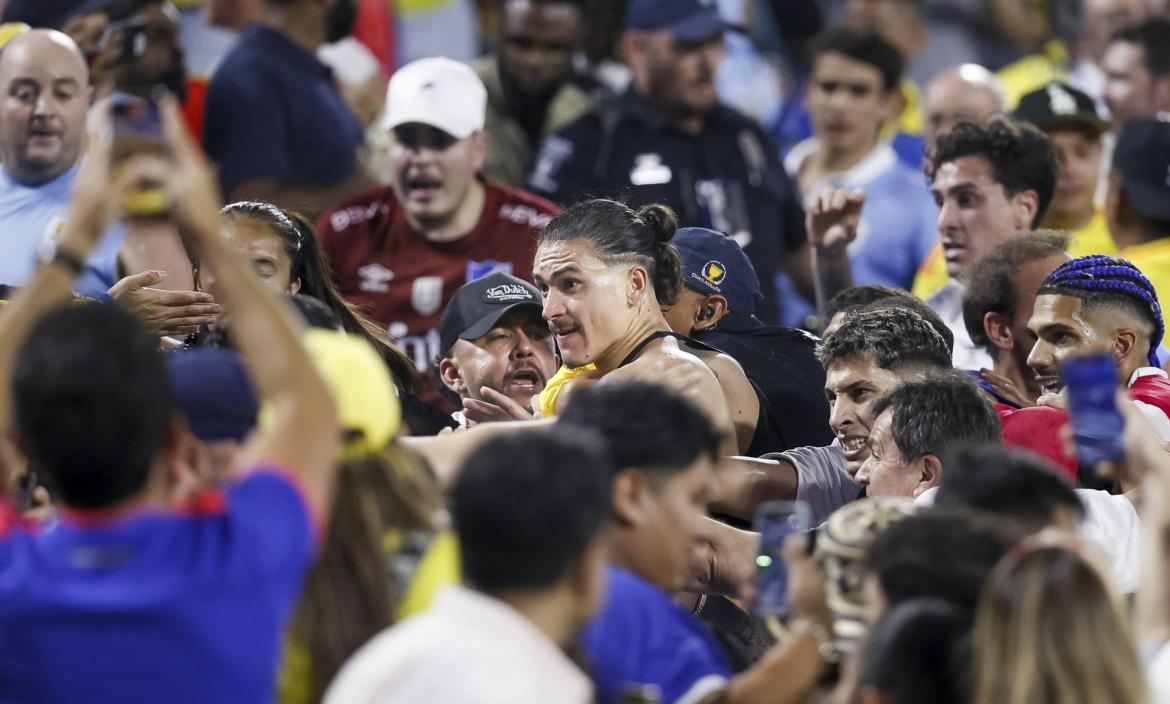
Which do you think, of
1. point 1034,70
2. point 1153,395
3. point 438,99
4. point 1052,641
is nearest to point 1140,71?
point 1034,70

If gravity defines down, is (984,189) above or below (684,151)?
above

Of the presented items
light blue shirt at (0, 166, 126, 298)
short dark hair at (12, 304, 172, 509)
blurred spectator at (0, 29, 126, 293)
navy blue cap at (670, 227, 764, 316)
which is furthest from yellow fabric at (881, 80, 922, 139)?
short dark hair at (12, 304, 172, 509)

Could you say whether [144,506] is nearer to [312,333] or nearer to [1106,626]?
[312,333]

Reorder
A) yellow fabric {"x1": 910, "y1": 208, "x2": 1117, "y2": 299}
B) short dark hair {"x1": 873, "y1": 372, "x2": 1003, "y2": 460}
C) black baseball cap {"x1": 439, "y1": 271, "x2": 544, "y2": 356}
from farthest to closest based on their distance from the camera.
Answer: yellow fabric {"x1": 910, "y1": 208, "x2": 1117, "y2": 299} < black baseball cap {"x1": 439, "y1": 271, "x2": 544, "y2": 356} < short dark hair {"x1": 873, "y1": 372, "x2": 1003, "y2": 460}

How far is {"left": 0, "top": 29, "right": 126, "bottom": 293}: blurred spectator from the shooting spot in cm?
675

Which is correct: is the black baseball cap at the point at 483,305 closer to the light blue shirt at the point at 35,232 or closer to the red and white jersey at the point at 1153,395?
the light blue shirt at the point at 35,232

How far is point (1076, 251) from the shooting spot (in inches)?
298

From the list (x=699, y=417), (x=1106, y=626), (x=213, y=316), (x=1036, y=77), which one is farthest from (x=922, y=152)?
(x=1106, y=626)

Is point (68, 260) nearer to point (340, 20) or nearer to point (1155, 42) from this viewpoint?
point (340, 20)

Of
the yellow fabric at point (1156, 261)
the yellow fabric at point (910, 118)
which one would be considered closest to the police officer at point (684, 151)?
the yellow fabric at point (1156, 261)

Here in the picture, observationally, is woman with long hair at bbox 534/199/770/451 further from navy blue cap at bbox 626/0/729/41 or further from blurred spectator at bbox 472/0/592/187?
blurred spectator at bbox 472/0/592/187

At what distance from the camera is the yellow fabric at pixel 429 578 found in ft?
10.5

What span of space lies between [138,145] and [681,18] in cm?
586

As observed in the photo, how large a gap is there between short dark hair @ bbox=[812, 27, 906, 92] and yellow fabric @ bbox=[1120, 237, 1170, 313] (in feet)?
7.82
